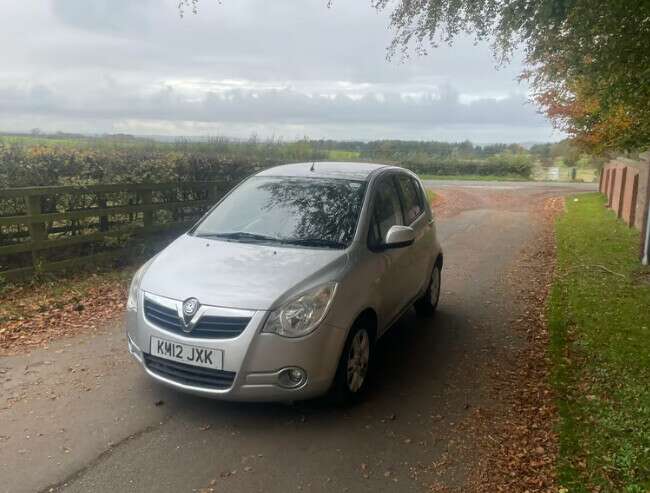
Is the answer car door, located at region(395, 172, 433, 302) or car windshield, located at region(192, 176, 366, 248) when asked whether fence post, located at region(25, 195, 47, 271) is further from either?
car door, located at region(395, 172, 433, 302)

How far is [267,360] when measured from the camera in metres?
3.91

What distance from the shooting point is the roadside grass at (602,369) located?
369cm

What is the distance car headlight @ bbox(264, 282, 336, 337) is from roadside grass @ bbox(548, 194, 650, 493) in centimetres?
188

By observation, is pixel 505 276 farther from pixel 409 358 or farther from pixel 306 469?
pixel 306 469

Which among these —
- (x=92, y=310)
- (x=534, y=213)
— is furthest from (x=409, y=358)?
(x=534, y=213)

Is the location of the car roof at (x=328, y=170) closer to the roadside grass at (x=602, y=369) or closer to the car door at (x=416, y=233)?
the car door at (x=416, y=233)

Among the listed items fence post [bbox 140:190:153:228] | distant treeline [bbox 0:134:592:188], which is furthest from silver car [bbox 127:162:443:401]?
fence post [bbox 140:190:153:228]

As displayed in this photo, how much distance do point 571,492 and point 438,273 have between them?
160 inches

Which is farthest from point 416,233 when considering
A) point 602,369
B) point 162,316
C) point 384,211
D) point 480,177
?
point 480,177

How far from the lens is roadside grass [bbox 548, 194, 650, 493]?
3.69 m

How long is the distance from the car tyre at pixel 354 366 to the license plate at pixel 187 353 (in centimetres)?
91

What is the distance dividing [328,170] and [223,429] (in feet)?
9.48

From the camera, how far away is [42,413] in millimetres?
4301

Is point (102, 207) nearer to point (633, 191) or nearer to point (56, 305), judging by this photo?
point (56, 305)
